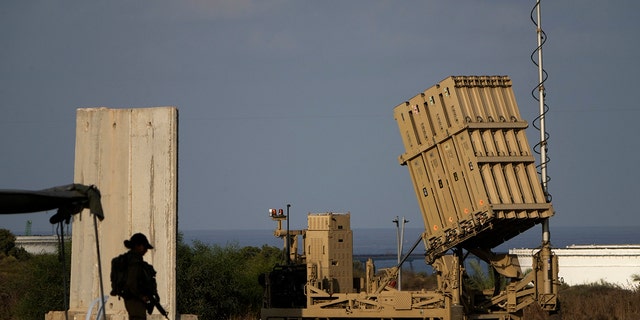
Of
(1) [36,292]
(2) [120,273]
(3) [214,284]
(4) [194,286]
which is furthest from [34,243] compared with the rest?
(2) [120,273]

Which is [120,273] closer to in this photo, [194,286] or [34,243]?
[194,286]

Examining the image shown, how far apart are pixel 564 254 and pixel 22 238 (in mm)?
30719

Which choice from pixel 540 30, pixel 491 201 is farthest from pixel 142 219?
pixel 540 30

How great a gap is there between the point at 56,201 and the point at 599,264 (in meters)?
41.6

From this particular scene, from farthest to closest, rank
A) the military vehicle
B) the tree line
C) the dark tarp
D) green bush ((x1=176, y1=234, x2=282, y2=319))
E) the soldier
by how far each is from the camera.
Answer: green bush ((x1=176, y1=234, x2=282, y2=319)) < the tree line < the military vehicle < the soldier < the dark tarp

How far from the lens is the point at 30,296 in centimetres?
3127

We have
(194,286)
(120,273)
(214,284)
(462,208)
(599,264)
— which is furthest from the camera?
(599,264)

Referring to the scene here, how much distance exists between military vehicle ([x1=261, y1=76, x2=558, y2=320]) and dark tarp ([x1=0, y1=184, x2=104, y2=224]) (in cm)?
1252

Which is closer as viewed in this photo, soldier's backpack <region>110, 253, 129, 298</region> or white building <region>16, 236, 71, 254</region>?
soldier's backpack <region>110, 253, 129, 298</region>

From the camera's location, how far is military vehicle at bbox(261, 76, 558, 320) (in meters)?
23.4

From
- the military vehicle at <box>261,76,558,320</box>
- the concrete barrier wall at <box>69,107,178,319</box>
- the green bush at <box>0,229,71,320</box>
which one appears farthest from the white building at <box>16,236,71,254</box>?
the concrete barrier wall at <box>69,107,178,319</box>

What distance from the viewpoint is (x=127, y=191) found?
15727 millimetres

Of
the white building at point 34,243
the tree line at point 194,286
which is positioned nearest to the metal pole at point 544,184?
the tree line at point 194,286

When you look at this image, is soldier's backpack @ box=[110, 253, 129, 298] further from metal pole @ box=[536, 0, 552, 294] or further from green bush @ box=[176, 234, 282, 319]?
green bush @ box=[176, 234, 282, 319]
